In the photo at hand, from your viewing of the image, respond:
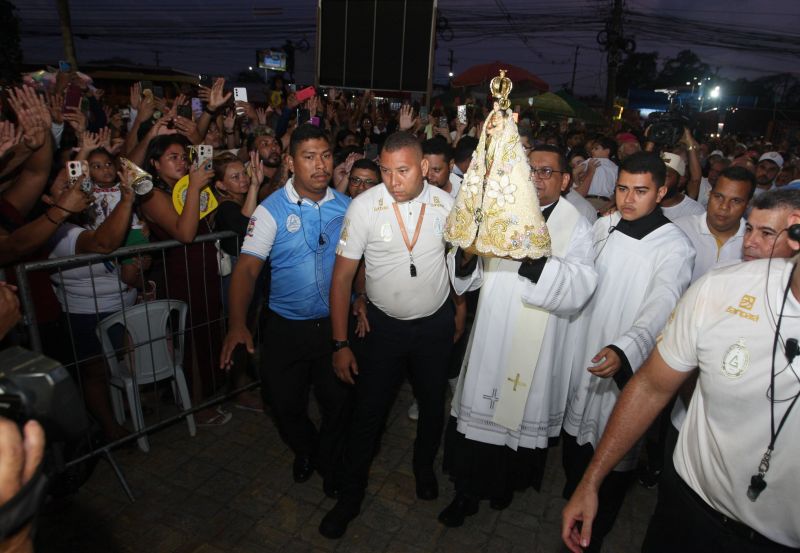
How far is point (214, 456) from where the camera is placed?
4.11 m

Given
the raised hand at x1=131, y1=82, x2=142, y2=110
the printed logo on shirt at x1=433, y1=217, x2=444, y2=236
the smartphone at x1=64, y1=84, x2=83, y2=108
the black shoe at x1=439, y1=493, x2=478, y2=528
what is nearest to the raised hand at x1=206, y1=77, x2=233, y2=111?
the raised hand at x1=131, y1=82, x2=142, y2=110

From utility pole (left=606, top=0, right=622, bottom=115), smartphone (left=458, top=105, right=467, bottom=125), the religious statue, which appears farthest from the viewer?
utility pole (left=606, top=0, right=622, bottom=115)

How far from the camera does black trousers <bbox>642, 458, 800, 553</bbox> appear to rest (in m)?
1.84

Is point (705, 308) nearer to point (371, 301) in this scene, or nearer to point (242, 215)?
point (371, 301)

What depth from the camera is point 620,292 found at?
3.23 meters

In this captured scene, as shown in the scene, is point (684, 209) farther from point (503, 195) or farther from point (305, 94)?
point (305, 94)

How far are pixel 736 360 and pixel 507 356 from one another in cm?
158

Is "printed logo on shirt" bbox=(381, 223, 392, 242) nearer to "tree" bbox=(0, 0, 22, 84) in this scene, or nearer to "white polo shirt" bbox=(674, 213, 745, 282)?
"white polo shirt" bbox=(674, 213, 745, 282)

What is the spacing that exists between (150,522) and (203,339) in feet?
4.95

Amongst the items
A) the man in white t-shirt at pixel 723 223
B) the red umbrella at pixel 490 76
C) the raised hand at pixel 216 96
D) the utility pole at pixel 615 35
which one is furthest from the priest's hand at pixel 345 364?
the utility pole at pixel 615 35

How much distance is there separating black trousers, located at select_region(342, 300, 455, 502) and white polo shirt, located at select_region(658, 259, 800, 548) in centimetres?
163

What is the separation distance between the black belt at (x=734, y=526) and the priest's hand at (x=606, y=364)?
0.69 meters

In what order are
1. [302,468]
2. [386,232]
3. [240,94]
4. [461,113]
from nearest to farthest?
[386,232] → [302,468] → [240,94] → [461,113]

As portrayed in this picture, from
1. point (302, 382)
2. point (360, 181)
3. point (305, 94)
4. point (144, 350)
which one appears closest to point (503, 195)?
point (302, 382)
